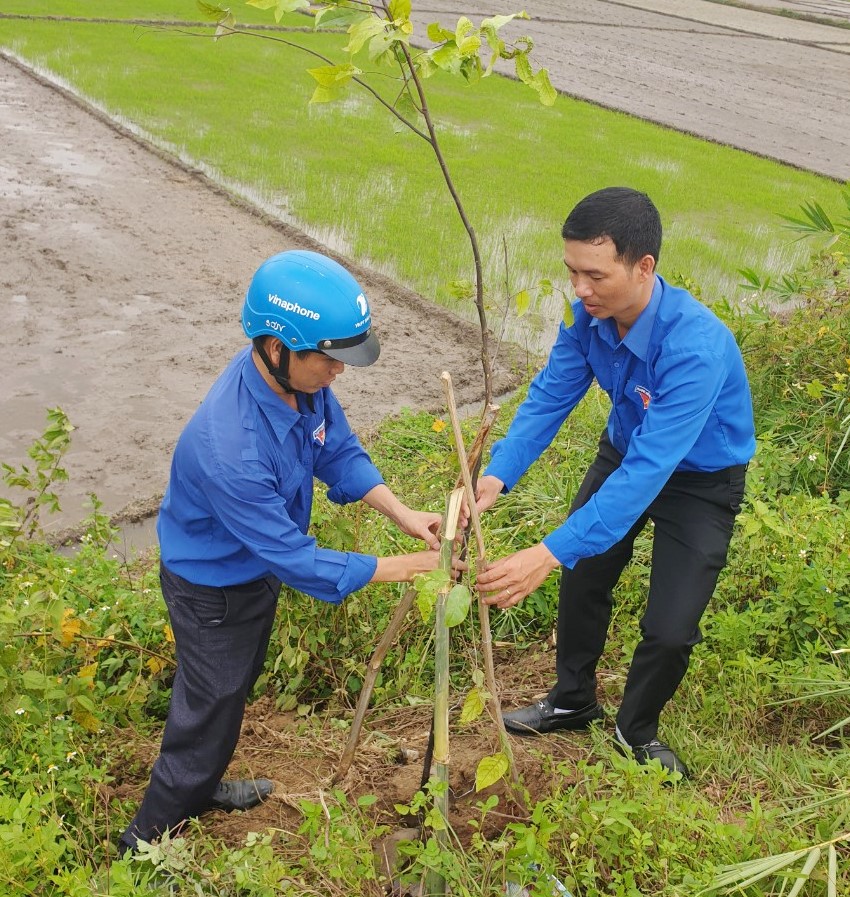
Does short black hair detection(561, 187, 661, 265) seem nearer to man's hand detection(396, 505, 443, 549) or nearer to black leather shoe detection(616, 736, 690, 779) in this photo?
man's hand detection(396, 505, 443, 549)

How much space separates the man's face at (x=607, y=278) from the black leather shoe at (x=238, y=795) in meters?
1.60

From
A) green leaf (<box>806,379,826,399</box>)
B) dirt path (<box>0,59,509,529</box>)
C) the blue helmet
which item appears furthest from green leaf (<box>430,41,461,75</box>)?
dirt path (<box>0,59,509,529</box>)

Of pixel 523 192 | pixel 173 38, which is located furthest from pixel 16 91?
pixel 523 192

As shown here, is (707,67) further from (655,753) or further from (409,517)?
(409,517)

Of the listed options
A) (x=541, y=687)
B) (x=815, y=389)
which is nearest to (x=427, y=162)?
(x=815, y=389)

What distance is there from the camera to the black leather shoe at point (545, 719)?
9.95ft

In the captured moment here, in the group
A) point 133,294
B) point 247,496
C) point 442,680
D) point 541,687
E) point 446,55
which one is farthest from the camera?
point 133,294

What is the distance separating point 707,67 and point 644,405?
17.7 metres

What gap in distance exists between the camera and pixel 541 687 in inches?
131

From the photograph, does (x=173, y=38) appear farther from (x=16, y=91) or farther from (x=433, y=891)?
(x=433, y=891)

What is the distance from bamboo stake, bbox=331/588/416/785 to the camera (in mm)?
2235

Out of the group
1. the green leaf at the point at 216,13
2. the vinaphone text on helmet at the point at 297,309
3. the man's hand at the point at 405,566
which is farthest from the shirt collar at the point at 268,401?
the green leaf at the point at 216,13

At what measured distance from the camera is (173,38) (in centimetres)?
1599

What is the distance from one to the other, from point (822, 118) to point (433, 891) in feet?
50.9
